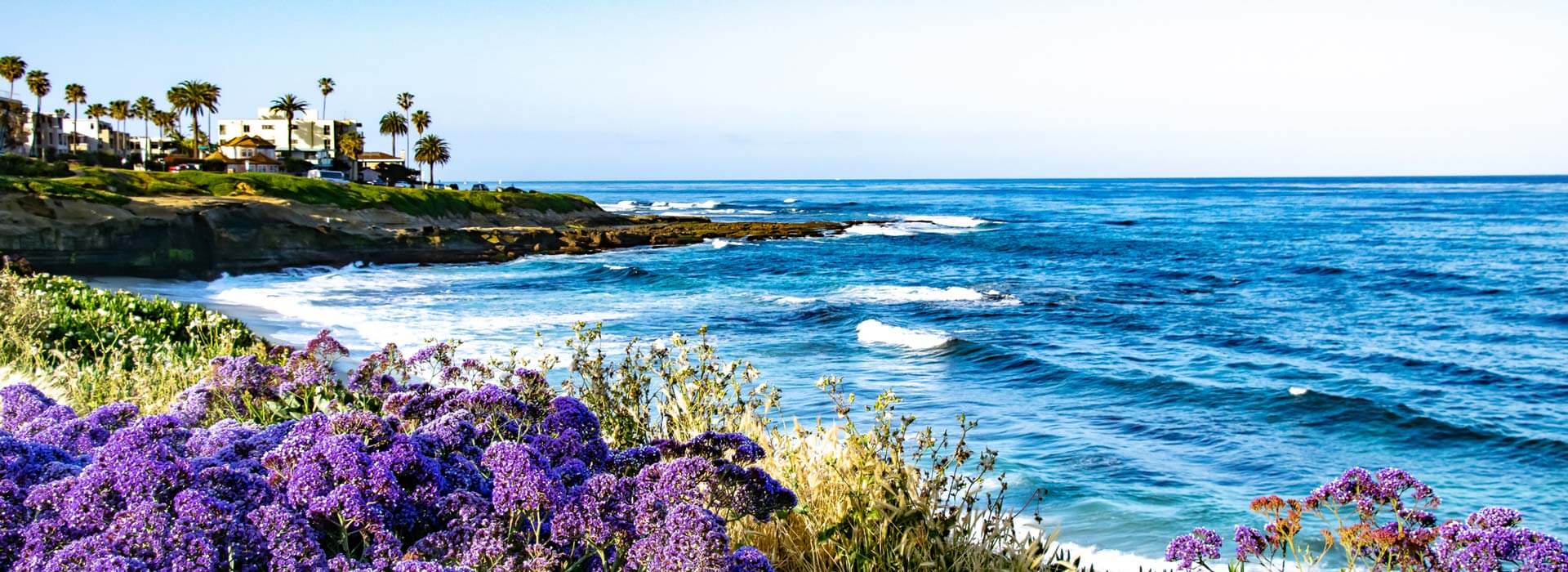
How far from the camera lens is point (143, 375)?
352 inches

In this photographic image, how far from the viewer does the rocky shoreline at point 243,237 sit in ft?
107

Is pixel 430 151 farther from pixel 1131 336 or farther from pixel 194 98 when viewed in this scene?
pixel 1131 336

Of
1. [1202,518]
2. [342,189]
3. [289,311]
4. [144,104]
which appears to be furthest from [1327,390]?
[144,104]

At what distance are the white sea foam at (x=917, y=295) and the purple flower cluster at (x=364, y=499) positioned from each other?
2709 cm

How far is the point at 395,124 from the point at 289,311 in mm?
85862

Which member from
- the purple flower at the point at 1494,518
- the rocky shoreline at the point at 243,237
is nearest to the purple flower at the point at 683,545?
the purple flower at the point at 1494,518

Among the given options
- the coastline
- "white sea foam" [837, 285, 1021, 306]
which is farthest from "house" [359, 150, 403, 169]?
"white sea foam" [837, 285, 1021, 306]

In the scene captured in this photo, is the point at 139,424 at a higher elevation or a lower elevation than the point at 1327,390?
higher

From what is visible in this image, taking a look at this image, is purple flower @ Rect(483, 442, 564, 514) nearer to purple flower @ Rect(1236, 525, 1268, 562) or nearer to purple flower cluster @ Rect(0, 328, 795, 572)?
purple flower cluster @ Rect(0, 328, 795, 572)

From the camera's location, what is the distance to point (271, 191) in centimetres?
4834

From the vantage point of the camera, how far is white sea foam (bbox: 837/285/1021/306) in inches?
1227

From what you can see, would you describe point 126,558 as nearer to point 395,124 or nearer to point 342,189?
point 342,189

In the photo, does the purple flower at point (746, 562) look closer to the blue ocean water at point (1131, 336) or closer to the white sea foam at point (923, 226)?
the blue ocean water at point (1131, 336)

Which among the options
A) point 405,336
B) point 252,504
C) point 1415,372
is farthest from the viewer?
point 405,336
